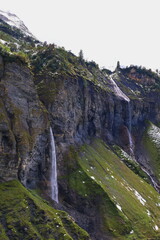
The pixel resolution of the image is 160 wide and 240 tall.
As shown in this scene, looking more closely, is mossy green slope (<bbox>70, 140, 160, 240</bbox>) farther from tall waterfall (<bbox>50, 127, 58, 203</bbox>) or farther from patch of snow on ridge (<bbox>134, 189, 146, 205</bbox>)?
tall waterfall (<bbox>50, 127, 58, 203</bbox>)

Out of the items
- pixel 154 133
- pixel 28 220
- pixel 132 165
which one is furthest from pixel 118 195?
pixel 154 133

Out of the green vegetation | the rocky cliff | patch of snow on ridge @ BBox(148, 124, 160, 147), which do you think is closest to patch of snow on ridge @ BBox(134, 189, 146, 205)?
the rocky cliff

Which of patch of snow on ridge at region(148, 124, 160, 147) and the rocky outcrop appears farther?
patch of snow on ridge at region(148, 124, 160, 147)

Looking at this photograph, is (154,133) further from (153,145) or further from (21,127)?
(21,127)

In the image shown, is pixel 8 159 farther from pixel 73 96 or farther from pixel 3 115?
pixel 73 96

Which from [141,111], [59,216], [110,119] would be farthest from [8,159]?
[141,111]

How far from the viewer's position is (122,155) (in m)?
111

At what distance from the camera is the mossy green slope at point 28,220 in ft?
125

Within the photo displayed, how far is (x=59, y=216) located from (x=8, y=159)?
47.4ft

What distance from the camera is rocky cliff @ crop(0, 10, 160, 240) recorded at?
49.2m

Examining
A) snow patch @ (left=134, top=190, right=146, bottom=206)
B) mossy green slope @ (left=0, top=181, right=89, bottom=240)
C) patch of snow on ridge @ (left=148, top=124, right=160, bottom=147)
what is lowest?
snow patch @ (left=134, top=190, right=146, bottom=206)

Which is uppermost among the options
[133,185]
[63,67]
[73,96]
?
[63,67]

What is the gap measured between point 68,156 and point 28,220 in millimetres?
34817

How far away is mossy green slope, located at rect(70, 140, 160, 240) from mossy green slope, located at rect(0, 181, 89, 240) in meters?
16.2
